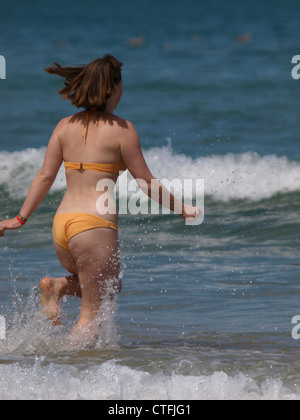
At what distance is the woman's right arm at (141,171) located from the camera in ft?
13.3

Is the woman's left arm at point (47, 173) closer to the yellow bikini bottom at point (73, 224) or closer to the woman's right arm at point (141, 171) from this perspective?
the yellow bikini bottom at point (73, 224)

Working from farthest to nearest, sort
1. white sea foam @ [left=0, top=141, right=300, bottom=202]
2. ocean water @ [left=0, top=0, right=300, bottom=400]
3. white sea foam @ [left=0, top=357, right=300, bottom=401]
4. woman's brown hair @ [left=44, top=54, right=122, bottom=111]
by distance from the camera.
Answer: white sea foam @ [left=0, top=141, right=300, bottom=202]
ocean water @ [left=0, top=0, right=300, bottom=400]
woman's brown hair @ [left=44, top=54, right=122, bottom=111]
white sea foam @ [left=0, top=357, right=300, bottom=401]

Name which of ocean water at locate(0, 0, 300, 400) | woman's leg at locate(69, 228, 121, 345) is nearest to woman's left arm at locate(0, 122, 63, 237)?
woman's leg at locate(69, 228, 121, 345)

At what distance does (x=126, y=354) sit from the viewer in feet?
14.5

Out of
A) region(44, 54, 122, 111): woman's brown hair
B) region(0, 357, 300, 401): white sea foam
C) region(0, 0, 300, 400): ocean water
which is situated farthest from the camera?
region(0, 0, 300, 400): ocean water

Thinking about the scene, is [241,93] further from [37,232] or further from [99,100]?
[99,100]

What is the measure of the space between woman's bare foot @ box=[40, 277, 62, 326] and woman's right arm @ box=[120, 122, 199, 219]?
0.72 metres

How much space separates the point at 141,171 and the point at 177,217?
5.10 meters

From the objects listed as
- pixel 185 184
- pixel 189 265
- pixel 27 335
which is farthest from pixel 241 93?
pixel 27 335

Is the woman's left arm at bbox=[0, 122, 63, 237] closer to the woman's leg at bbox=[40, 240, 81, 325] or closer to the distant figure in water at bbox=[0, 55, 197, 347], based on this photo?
the distant figure in water at bbox=[0, 55, 197, 347]

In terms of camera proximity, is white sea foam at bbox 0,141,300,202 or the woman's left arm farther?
white sea foam at bbox 0,141,300,202

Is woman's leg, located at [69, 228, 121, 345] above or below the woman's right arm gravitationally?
Result: below

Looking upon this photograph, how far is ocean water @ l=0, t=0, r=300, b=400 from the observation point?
4.12m

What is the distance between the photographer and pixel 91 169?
13.4 feet
